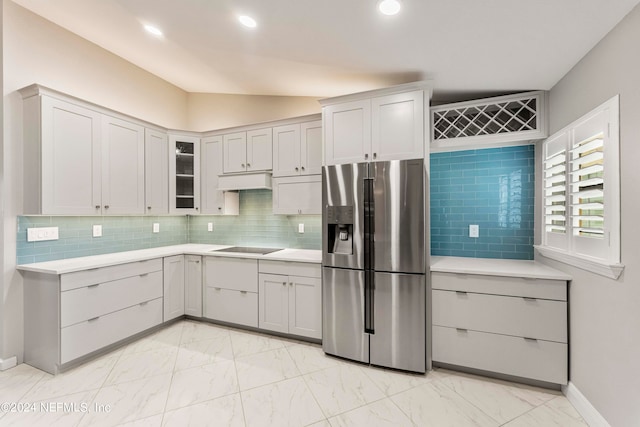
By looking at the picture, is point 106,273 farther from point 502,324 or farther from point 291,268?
point 502,324

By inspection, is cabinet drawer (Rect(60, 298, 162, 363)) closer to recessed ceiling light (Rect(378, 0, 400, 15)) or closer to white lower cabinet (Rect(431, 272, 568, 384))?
white lower cabinet (Rect(431, 272, 568, 384))

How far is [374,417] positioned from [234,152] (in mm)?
3002

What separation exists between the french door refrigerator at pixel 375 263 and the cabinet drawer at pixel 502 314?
0.22 m

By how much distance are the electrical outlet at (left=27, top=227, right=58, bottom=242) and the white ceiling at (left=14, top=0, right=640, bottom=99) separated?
1.91 m

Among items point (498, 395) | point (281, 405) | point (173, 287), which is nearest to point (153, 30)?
point (173, 287)

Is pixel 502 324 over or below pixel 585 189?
below

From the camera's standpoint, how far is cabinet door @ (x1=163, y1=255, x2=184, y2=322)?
124 inches

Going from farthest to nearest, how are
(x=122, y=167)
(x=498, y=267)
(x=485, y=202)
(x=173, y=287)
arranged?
(x=173, y=287) < (x=122, y=167) < (x=485, y=202) < (x=498, y=267)

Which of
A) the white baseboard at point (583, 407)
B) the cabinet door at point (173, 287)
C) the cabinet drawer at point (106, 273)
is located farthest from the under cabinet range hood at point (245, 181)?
the white baseboard at point (583, 407)

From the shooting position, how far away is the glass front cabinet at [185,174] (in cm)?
355

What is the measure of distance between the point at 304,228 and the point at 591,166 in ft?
8.35

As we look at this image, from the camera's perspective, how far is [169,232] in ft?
12.5

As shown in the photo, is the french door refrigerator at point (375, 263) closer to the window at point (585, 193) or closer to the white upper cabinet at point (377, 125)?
the white upper cabinet at point (377, 125)

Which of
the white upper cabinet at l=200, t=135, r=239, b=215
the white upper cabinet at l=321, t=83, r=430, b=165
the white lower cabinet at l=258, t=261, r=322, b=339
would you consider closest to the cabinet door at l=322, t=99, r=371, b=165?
the white upper cabinet at l=321, t=83, r=430, b=165
